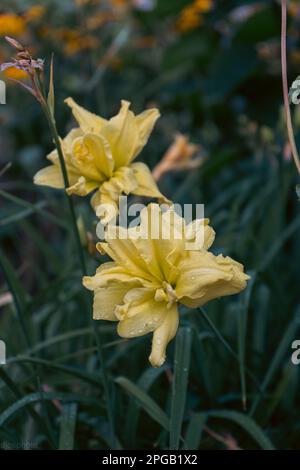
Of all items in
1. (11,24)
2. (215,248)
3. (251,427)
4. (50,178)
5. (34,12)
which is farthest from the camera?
(34,12)

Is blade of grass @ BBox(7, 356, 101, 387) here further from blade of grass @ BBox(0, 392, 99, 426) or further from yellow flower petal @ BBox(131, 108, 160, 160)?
yellow flower petal @ BBox(131, 108, 160, 160)

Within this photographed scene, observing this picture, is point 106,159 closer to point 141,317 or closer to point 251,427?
point 141,317

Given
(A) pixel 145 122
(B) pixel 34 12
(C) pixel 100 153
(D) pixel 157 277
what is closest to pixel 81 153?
(C) pixel 100 153

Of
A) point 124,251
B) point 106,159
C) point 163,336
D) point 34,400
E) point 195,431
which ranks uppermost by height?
point 106,159

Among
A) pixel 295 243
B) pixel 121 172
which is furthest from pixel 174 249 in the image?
pixel 295 243

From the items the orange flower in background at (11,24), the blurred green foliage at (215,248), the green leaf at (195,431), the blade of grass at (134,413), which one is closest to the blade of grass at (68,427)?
the blurred green foliage at (215,248)

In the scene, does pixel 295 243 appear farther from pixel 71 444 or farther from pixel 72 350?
pixel 71 444

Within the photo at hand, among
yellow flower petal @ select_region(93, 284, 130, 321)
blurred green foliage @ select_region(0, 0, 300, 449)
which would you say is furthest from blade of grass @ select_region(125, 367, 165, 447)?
yellow flower petal @ select_region(93, 284, 130, 321)
